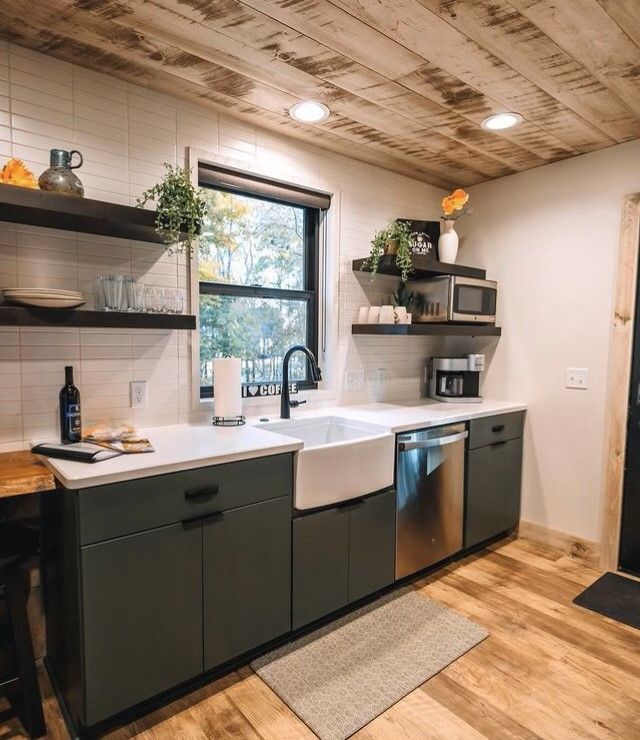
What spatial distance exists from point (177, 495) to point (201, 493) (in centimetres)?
9

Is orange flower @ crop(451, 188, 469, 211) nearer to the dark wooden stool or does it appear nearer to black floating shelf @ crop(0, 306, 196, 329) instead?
black floating shelf @ crop(0, 306, 196, 329)

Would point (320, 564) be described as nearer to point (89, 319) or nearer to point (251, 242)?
point (89, 319)

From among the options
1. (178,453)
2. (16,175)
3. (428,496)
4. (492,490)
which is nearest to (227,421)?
(178,453)

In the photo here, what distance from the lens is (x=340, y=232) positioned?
2896 mm

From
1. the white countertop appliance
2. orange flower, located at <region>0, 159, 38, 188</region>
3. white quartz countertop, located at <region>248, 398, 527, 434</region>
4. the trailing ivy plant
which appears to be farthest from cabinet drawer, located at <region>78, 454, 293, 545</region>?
the white countertop appliance

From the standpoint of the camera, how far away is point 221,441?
194 centimetres

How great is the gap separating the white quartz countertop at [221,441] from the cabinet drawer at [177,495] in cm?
3

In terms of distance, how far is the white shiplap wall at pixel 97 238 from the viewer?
1826 millimetres

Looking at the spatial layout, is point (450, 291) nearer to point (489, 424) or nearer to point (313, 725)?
point (489, 424)

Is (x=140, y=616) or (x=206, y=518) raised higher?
(x=206, y=518)

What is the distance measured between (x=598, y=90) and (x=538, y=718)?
2507mm

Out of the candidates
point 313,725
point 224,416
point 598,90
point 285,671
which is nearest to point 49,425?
point 224,416

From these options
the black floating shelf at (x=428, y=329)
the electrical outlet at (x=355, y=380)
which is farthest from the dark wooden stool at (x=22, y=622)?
the black floating shelf at (x=428, y=329)

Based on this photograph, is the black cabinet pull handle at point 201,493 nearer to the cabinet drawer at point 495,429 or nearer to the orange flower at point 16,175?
the orange flower at point 16,175
